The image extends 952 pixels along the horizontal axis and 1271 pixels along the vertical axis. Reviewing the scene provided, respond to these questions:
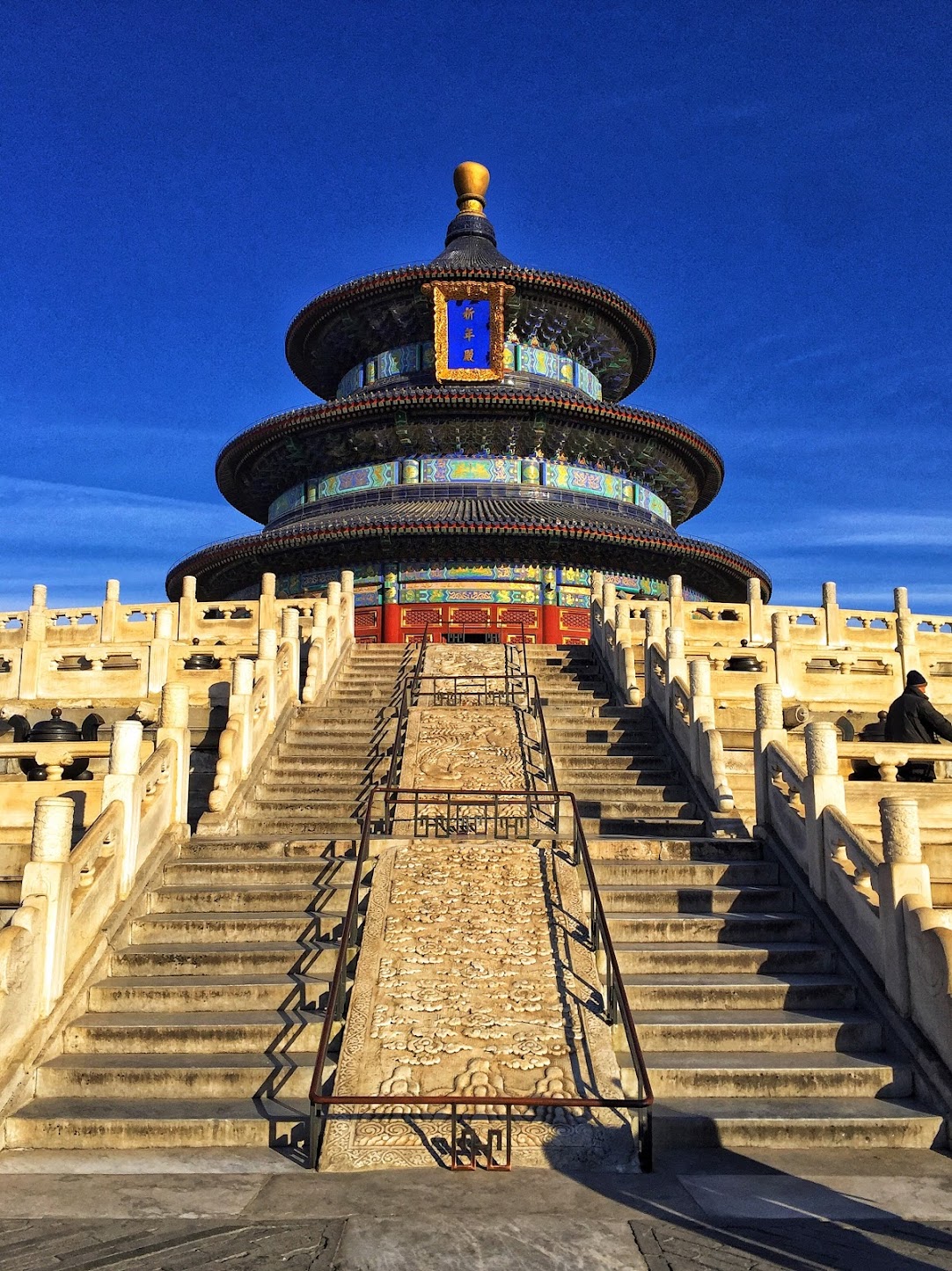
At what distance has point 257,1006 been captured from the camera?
898 cm

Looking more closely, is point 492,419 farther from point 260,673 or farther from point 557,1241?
point 557,1241

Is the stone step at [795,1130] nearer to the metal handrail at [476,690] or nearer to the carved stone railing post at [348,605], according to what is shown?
the metal handrail at [476,690]

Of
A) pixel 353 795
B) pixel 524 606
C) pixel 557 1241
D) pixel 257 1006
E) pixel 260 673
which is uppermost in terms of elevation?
pixel 524 606

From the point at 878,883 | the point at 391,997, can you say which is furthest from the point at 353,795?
the point at 878,883

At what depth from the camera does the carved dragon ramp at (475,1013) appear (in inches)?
280

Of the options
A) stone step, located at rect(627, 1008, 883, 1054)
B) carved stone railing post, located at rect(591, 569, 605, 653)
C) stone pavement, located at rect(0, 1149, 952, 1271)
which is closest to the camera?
stone pavement, located at rect(0, 1149, 952, 1271)

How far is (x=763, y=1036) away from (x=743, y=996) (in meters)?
0.57

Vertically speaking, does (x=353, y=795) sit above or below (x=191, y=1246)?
above

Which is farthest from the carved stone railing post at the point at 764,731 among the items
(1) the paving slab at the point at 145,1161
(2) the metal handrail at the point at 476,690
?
(1) the paving slab at the point at 145,1161

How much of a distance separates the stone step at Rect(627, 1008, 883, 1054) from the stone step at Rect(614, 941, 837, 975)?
0.92m

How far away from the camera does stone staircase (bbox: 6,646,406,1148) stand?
7.42 meters

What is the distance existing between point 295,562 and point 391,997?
2537 cm

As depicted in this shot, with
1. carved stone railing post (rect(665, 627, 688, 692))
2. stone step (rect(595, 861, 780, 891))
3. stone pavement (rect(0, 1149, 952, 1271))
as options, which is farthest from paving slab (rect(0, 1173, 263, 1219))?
carved stone railing post (rect(665, 627, 688, 692))

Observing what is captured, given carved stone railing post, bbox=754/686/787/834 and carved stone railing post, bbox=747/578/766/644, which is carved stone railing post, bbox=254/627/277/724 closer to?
carved stone railing post, bbox=754/686/787/834
